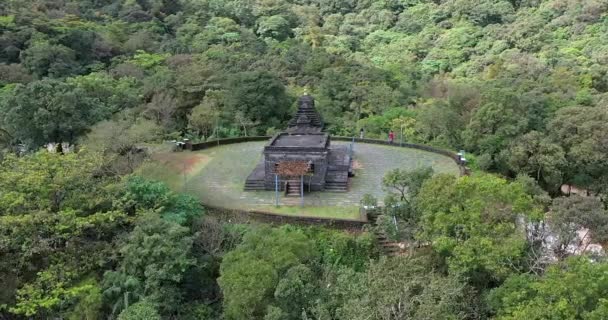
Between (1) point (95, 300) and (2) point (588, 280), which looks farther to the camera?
(1) point (95, 300)

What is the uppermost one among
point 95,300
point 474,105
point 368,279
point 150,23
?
point 150,23

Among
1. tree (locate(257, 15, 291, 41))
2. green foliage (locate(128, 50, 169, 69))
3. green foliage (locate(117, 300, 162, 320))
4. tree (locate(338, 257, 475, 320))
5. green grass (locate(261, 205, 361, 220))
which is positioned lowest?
green foliage (locate(117, 300, 162, 320))

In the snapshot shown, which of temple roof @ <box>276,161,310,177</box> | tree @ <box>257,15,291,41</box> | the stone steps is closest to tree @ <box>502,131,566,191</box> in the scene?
the stone steps

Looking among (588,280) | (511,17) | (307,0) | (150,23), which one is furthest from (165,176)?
(307,0)

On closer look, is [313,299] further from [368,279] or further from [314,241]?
[314,241]

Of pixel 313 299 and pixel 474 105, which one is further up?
pixel 474 105

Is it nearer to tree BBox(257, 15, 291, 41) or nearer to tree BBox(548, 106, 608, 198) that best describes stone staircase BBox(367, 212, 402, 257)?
tree BBox(548, 106, 608, 198)
